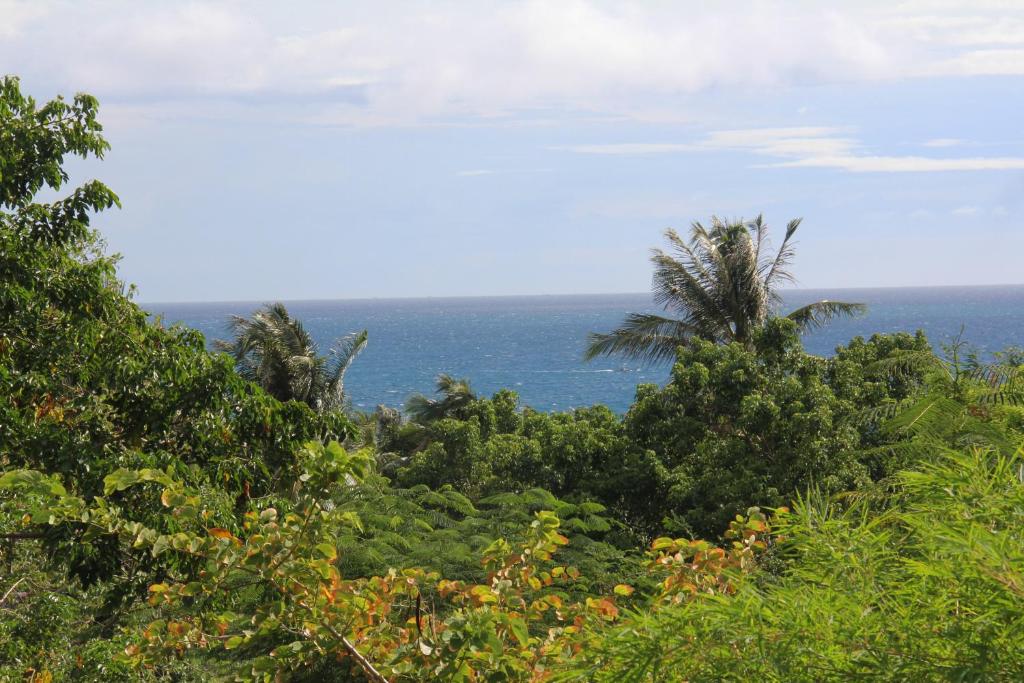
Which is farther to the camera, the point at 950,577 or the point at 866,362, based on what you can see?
the point at 866,362

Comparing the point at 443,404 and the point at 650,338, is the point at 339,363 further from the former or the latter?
the point at 650,338

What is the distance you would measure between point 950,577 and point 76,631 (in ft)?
33.9

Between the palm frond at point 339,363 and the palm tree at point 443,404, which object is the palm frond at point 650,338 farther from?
the palm tree at point 443,404

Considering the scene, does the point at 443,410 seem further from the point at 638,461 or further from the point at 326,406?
the point at 638,461

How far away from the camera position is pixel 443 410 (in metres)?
Answer: 33.1

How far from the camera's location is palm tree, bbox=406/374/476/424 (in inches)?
1297

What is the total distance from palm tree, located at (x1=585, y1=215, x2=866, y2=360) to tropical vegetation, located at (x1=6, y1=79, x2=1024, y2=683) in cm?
365

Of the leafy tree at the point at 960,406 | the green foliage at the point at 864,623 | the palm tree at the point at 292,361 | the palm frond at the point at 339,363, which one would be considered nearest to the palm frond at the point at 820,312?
the palm frond at the point at 339,363

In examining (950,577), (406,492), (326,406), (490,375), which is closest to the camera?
(950,577)

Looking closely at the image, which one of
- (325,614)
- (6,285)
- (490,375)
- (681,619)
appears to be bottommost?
(490,375)

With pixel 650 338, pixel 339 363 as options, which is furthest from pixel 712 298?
pixel 339 363

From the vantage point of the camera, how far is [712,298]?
23.8 metres

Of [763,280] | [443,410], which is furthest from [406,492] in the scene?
[443,410]

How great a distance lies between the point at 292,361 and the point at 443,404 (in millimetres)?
6980
